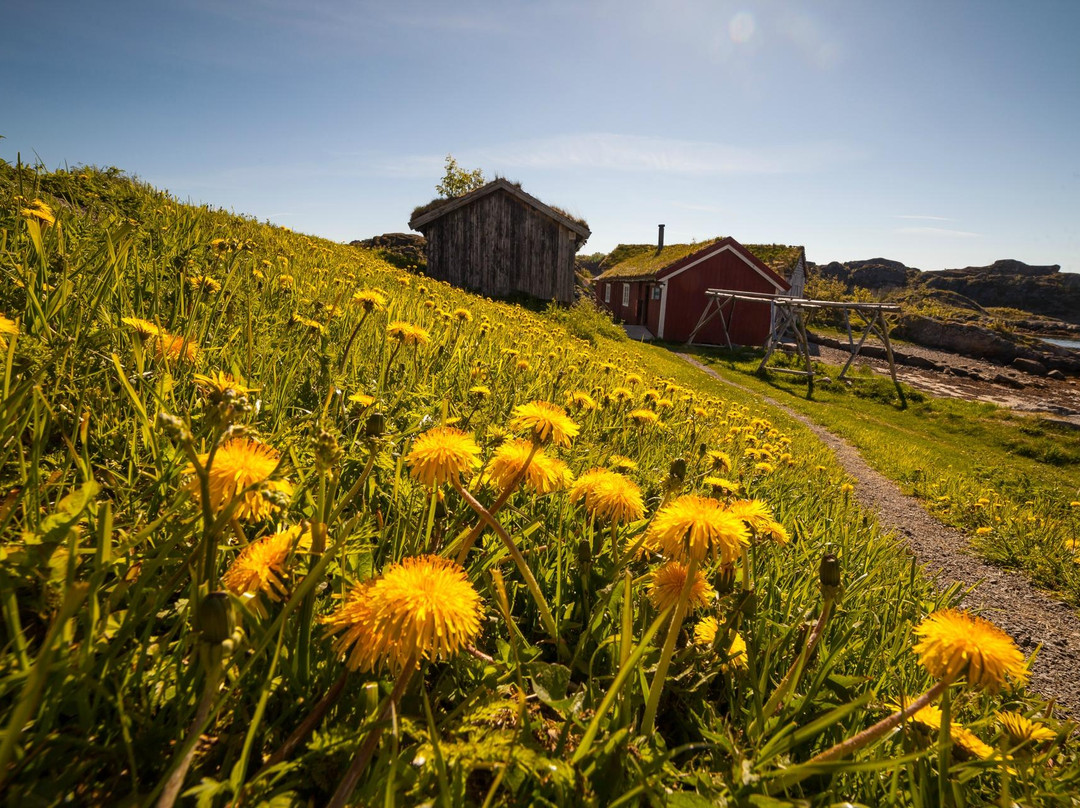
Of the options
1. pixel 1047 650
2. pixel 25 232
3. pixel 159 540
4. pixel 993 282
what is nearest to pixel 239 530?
pixel 159 540

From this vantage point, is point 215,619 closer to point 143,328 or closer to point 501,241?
point 143,328

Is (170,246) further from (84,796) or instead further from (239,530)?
(84,796)

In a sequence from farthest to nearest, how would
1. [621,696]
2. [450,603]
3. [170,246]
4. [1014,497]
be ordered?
[1014,497] < [170,246] < [621,696] < [450,603]

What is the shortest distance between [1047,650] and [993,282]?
127m

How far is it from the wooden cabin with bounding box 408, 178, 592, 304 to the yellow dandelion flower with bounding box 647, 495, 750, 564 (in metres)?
17.2

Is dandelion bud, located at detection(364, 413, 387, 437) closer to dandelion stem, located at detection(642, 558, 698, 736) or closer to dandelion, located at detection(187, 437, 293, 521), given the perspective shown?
dandelion, located at detection(187, 437, 293, 521)

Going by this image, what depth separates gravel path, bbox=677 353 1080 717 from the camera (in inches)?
140

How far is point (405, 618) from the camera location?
0.81 meters

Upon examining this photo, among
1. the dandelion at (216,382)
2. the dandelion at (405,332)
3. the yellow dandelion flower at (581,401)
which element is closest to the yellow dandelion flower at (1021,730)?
the yellow dandelion flower at (581,401)

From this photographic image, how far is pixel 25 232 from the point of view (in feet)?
8.21

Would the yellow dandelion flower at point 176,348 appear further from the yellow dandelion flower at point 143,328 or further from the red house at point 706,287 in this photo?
the red house at point 706,287

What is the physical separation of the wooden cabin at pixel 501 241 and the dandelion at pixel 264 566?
56.9 ft

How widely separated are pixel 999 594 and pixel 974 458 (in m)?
8.87

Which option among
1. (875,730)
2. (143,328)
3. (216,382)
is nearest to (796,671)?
(875,730)
